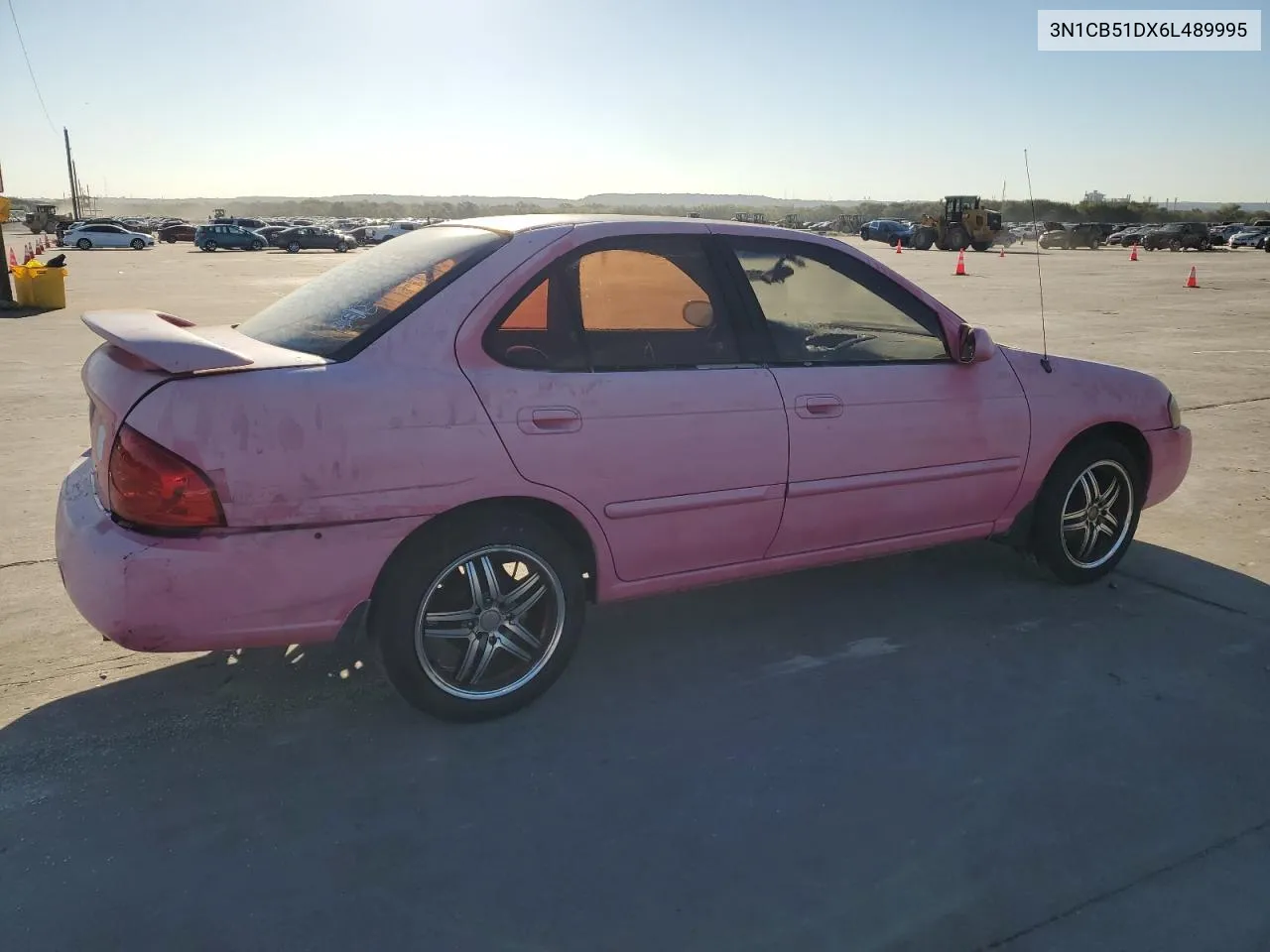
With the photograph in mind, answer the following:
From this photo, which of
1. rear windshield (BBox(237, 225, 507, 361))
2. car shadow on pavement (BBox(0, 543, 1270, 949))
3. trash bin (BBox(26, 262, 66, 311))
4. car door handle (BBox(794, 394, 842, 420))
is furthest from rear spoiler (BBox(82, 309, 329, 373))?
trash bin (BBox(26, 262, 66, 311))

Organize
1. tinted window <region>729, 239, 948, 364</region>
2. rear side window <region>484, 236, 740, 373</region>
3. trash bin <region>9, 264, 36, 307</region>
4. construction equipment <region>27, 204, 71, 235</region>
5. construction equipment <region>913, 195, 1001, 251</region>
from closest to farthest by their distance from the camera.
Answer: rear side window <region>484, 236, 740, 373</region> < tinted window <region>729, 239, 948, 364</region> < trash bin <region>9, 264, 36, 307</region> < construction equipment <region>913, 195, 1001, 251</region> < construction equipment <region>27, 204, 71, 235</region>

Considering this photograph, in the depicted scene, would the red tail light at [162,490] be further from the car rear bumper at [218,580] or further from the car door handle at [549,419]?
the car door handle at [549,419]

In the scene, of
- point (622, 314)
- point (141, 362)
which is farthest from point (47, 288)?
point (622, 314)

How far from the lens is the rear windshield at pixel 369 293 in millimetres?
3283

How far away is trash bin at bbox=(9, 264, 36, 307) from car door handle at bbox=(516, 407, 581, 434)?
56.0 feet

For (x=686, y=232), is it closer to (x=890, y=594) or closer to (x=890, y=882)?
(x=890, y=594)

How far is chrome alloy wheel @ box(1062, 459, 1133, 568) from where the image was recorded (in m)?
4.59

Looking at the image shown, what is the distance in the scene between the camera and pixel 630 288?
12.8 feet

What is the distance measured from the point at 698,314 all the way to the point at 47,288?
1685cm

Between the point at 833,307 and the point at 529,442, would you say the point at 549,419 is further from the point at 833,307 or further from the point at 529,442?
the point at 833,307

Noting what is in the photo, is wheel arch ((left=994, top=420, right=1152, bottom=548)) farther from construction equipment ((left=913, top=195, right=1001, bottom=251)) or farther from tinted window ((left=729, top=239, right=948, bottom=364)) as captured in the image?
construction equipment ((left=913, top=195, right=1001, bottom=251))

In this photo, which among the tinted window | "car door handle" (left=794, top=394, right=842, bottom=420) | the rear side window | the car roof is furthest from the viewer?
the tinted window

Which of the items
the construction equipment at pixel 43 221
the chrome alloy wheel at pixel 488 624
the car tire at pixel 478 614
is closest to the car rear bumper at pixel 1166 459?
the car tire at pixel 478 614

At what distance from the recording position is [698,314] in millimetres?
3861
